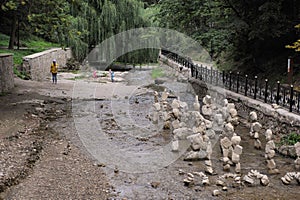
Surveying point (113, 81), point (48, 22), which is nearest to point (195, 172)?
point (48, 22)

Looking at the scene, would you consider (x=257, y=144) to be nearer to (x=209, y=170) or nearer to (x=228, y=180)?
(x=209, y=170)

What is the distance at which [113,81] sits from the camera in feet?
81.2

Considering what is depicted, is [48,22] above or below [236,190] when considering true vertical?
above

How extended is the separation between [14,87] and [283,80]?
1182 centimetres

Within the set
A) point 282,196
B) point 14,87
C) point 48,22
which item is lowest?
point 282,196

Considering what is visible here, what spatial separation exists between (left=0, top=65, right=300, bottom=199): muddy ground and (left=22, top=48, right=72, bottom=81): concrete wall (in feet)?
18.6

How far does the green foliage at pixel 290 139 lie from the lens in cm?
991

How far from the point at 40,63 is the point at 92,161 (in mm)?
15700

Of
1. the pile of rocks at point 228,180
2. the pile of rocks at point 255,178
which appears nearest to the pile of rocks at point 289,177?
the pile of rocks at point 255,178

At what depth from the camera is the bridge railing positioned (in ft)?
36.3

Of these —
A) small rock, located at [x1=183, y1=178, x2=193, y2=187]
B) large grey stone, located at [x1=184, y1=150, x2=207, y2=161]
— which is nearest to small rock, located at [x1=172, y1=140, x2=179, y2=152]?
large grey stone, located at [x1=184, y1=150, x2=207, y2=161]

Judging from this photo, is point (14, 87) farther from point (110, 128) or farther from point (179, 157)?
point (179, 157)

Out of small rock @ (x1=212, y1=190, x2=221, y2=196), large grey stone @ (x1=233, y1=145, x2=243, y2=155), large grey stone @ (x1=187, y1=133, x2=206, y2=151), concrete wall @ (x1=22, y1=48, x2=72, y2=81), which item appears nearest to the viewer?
small rock @ (x1=212, y1=190, x2=221, y2=196)

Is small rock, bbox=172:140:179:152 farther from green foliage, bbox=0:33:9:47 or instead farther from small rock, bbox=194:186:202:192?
green foliage, bbox=0:33:9:47
